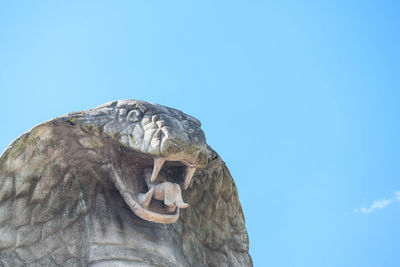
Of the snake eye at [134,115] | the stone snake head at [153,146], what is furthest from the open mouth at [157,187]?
the snake eye at [134,115]

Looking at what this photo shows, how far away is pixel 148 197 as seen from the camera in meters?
6.72

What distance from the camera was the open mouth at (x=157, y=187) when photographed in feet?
21.9

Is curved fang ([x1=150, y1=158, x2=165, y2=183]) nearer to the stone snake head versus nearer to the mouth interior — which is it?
the stone snake head

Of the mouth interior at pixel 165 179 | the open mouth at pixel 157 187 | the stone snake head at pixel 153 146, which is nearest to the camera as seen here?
the stone snake head at pixel 153 146

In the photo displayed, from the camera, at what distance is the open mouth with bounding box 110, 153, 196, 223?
666 cm

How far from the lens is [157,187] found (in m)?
6.76

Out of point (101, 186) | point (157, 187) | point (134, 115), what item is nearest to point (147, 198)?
point (157, 187)

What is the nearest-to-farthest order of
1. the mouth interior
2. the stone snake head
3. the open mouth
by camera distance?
1. the stone snake head
2. the open mouth
3. the mouth interior

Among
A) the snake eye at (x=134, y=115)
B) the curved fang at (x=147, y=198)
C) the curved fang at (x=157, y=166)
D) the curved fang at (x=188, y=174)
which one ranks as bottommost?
the curved fang at (x=147, y=198)

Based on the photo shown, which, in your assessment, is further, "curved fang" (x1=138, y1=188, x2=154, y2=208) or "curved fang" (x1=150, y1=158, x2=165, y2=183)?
"curved fang" (x1=138, y1=188, x2=154, y2=208)

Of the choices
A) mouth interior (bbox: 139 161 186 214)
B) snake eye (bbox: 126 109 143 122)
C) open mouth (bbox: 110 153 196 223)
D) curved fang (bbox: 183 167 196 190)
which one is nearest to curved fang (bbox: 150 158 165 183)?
open mouth (bbox: 110 153 196 223)

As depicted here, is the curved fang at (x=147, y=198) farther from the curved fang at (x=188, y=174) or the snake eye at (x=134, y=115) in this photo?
the snake eye at (x=134, y=115)

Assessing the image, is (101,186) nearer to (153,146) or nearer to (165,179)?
(165,179)

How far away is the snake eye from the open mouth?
1.38ft
